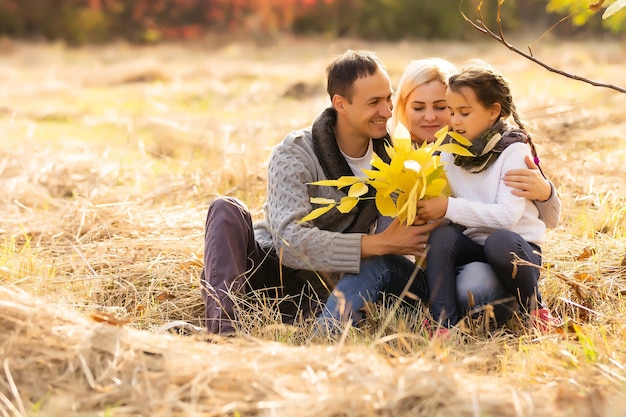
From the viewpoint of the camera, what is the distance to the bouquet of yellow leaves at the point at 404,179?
3.25 m

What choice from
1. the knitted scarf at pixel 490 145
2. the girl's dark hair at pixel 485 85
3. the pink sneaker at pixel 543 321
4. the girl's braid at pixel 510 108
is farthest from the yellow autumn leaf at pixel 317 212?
the pink sneaker at pixel 543 321

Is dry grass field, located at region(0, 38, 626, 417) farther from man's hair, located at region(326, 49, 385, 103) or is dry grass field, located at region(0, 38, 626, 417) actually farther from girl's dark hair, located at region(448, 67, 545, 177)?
man's hair, located at region(326, 49, 385, 103)

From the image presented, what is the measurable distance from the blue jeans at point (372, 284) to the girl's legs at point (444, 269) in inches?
7.8

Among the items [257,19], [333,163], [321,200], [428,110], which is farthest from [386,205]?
[257,19]

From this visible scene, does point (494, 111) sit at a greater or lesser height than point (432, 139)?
greater

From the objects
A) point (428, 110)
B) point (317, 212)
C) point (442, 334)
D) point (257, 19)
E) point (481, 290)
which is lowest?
point (442, 334)

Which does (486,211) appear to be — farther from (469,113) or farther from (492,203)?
(469,113)

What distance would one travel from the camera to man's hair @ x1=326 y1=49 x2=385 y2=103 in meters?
3.59

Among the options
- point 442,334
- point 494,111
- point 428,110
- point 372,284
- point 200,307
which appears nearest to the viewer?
point 442,334

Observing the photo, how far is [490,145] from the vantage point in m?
3.29

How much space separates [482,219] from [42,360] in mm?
1684

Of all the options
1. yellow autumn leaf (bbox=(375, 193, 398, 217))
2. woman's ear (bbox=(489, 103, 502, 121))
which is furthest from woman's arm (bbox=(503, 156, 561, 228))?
yellow autumn leaf (bbox=(375, 193, 398, 217))

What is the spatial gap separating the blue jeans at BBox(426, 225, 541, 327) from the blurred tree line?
2154 centimetres

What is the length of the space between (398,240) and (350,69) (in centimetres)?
77
